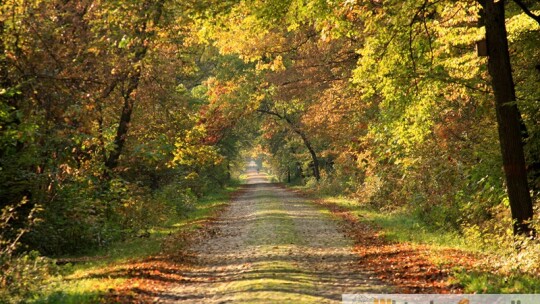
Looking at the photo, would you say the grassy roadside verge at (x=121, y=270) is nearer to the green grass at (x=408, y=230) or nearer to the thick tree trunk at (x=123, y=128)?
the thick tree trunk at (x=123, y=128)

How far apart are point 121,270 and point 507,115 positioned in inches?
352

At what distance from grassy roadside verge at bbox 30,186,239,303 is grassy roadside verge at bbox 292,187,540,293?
16.0 feet

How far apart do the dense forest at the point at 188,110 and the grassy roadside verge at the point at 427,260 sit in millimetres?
546

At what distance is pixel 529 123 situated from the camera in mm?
13859

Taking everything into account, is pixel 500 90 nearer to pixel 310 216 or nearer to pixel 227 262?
pixel 227 262

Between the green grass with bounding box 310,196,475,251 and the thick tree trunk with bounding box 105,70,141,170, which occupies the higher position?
the thick tree trunk with bounding box 105,70,141,170

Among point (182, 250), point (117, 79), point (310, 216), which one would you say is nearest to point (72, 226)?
point (182, 250)

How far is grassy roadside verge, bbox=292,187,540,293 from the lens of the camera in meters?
9.96

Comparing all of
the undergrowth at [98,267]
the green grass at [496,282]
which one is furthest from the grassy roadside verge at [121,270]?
the green grass at [496,282]

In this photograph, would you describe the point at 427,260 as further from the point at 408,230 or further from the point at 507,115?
the point at 408,230

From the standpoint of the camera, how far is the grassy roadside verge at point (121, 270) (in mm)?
10125

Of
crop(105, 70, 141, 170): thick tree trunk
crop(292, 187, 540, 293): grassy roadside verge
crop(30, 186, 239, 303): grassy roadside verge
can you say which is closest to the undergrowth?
crop(30, 186, 239, 303): grassy roadside verge

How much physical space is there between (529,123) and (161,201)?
1531 centimetres

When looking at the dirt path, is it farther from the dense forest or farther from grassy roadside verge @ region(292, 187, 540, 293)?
the dense forest
